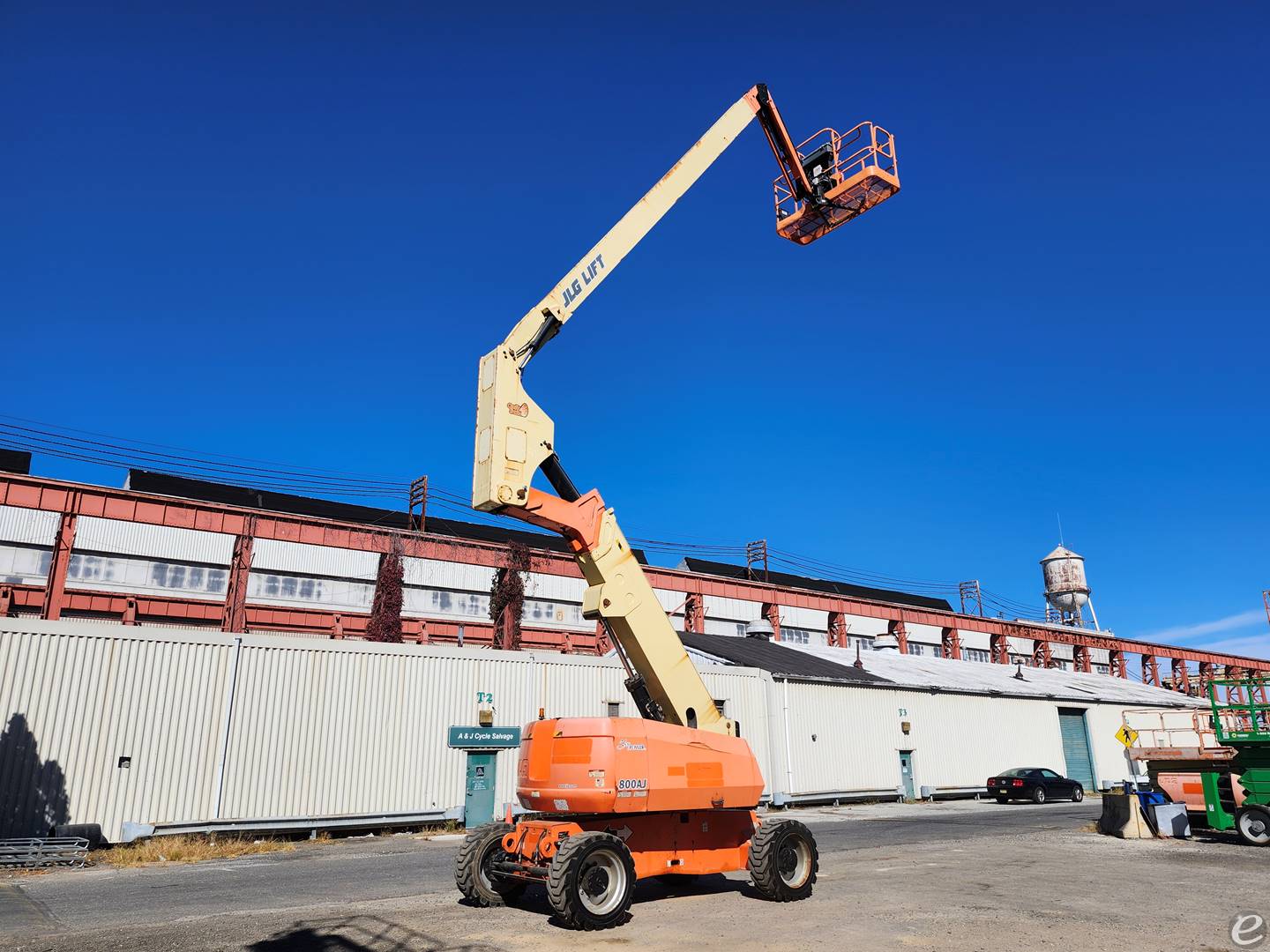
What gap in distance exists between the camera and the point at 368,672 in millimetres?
22109

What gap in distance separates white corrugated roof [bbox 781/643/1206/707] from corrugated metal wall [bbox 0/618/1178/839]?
11698 mm

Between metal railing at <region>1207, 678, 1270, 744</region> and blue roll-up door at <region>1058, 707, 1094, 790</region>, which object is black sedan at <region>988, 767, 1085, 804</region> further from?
metal railing at <region>1207, 678, 1270, 744</region>

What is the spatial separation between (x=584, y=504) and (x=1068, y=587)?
265 feet

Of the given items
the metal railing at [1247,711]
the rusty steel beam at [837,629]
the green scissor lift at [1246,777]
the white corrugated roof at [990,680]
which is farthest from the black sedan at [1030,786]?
the rusty steel beam at [837,629]

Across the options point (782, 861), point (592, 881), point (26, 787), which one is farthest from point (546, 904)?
point (26, 787)

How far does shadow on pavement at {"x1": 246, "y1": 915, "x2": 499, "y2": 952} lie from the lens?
842 centimetres

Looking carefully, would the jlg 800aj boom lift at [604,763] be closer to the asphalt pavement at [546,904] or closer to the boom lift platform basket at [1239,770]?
the asphalt pavement at [546,904]

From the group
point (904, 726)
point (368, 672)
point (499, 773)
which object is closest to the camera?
point (368, 672)

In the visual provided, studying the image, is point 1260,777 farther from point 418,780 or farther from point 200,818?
point 200,818

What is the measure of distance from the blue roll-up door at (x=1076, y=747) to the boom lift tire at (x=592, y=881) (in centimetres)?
3837

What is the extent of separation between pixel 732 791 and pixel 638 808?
5.67ft

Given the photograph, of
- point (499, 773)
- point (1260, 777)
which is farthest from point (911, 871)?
point (499, 773)

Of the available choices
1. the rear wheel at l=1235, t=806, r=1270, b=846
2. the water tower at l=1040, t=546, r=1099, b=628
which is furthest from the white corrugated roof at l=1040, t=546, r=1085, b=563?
the rear wheel at l=1235, t=806, r=1270, b=846

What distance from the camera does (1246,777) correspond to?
18047 mm
